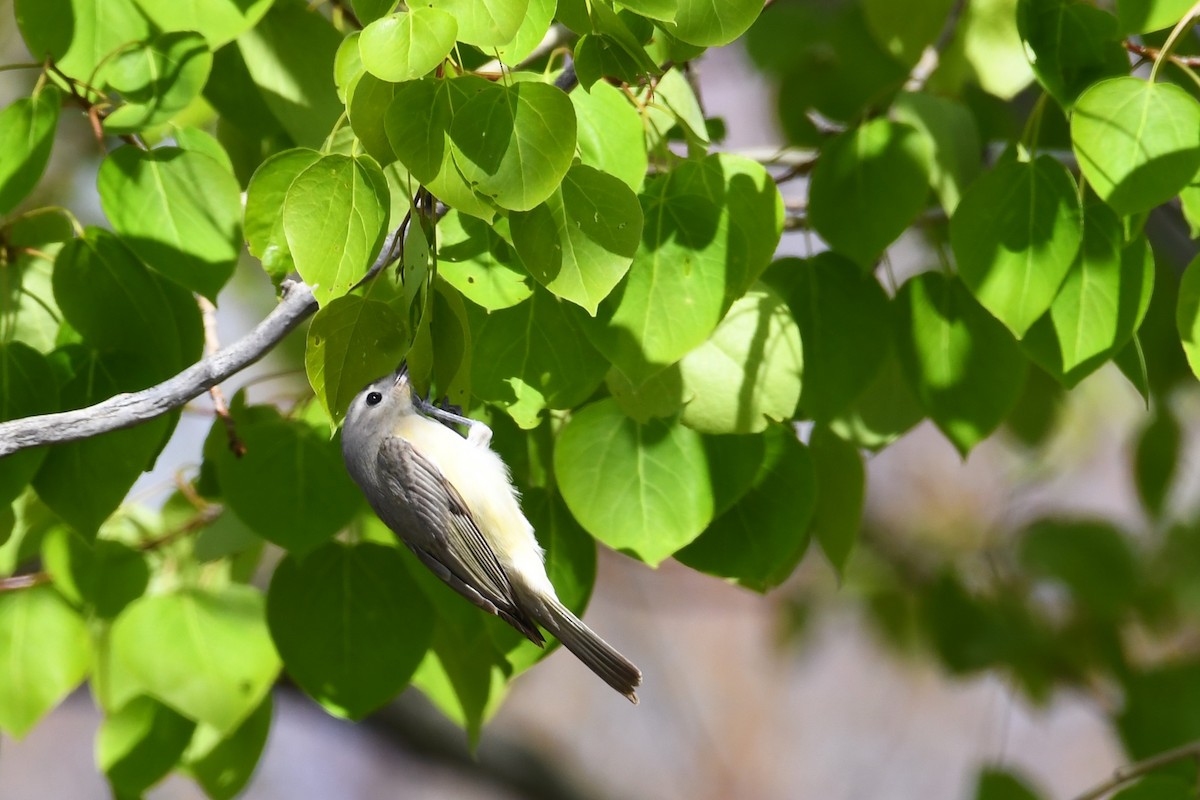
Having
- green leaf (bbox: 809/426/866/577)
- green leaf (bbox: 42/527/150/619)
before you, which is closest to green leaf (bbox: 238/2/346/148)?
green leaf (bbox: 42/527/150/619)

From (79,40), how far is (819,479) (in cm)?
121

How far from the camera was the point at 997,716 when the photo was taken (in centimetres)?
862

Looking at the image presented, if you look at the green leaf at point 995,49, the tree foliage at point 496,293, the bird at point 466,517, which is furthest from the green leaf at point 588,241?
the green leaf at point 995,49

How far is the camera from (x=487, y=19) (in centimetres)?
106

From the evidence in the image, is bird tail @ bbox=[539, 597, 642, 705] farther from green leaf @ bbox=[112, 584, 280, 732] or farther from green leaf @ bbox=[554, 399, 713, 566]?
green leaf @ bbox=[112, 584, 280, 732]

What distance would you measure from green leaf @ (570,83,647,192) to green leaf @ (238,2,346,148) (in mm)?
471

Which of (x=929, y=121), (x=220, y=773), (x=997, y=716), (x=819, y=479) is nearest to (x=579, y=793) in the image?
(x=220, y=773)

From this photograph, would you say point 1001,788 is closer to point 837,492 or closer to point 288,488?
point 837,492

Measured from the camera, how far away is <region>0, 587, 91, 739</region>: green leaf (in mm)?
1898

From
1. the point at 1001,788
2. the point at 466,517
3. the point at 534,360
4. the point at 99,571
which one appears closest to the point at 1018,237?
the point at 534,360

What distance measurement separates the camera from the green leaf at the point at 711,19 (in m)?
1.17

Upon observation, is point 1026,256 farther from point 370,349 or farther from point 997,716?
point 997,716

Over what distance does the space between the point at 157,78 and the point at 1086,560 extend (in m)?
2.85

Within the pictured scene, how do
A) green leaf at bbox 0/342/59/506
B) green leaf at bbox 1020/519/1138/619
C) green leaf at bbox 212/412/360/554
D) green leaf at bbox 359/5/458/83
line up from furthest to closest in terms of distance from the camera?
green leaf at bbox 1020/519/1138/619 < green leaf at bbox 212/412/360/554 < green leaf at bbox 0/342/59/506 < green leaf at bbox 359/5/458/83
